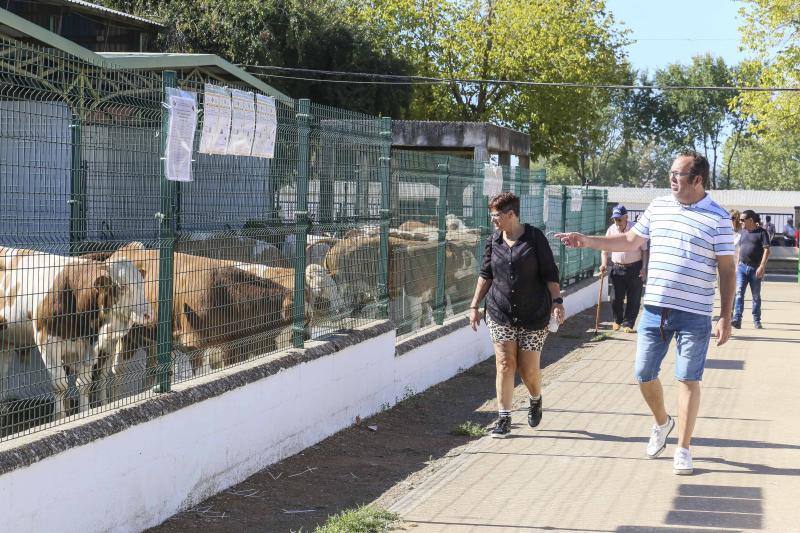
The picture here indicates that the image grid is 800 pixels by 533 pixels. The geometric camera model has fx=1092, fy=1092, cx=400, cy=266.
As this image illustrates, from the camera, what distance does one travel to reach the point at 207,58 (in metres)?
20.6

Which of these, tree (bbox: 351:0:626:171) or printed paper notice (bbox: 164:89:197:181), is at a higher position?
tree (bbox: 351:0:626:171)

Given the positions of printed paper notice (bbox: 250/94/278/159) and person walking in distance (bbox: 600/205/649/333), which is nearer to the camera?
printed paper notice (bbox: 250/94/278/159)

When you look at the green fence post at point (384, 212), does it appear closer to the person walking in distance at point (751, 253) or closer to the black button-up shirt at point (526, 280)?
the black button-up shirt at point (526, 280)

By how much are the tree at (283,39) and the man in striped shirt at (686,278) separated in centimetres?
2747

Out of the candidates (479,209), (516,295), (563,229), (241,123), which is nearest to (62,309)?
(241,123)

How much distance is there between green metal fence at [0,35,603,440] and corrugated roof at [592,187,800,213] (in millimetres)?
46564

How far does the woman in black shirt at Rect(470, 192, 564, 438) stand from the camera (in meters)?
8.55

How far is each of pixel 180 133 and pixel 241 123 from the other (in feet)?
2.84

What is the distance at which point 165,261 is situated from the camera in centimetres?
646

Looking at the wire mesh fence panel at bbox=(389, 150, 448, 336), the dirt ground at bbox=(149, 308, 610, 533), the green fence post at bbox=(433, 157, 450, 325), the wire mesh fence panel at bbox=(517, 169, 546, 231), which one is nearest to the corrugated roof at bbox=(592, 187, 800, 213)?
the wire mesh fence panel at bbox=(517, 169, 546, 231)

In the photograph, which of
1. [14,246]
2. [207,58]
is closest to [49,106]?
[14,246]

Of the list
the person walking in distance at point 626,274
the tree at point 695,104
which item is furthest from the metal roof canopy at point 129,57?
the tree at point 695,104

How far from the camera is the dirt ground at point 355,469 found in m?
6.55

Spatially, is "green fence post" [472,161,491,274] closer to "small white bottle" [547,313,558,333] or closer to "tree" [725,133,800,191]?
"small white bottle" [547,313,558,333]
